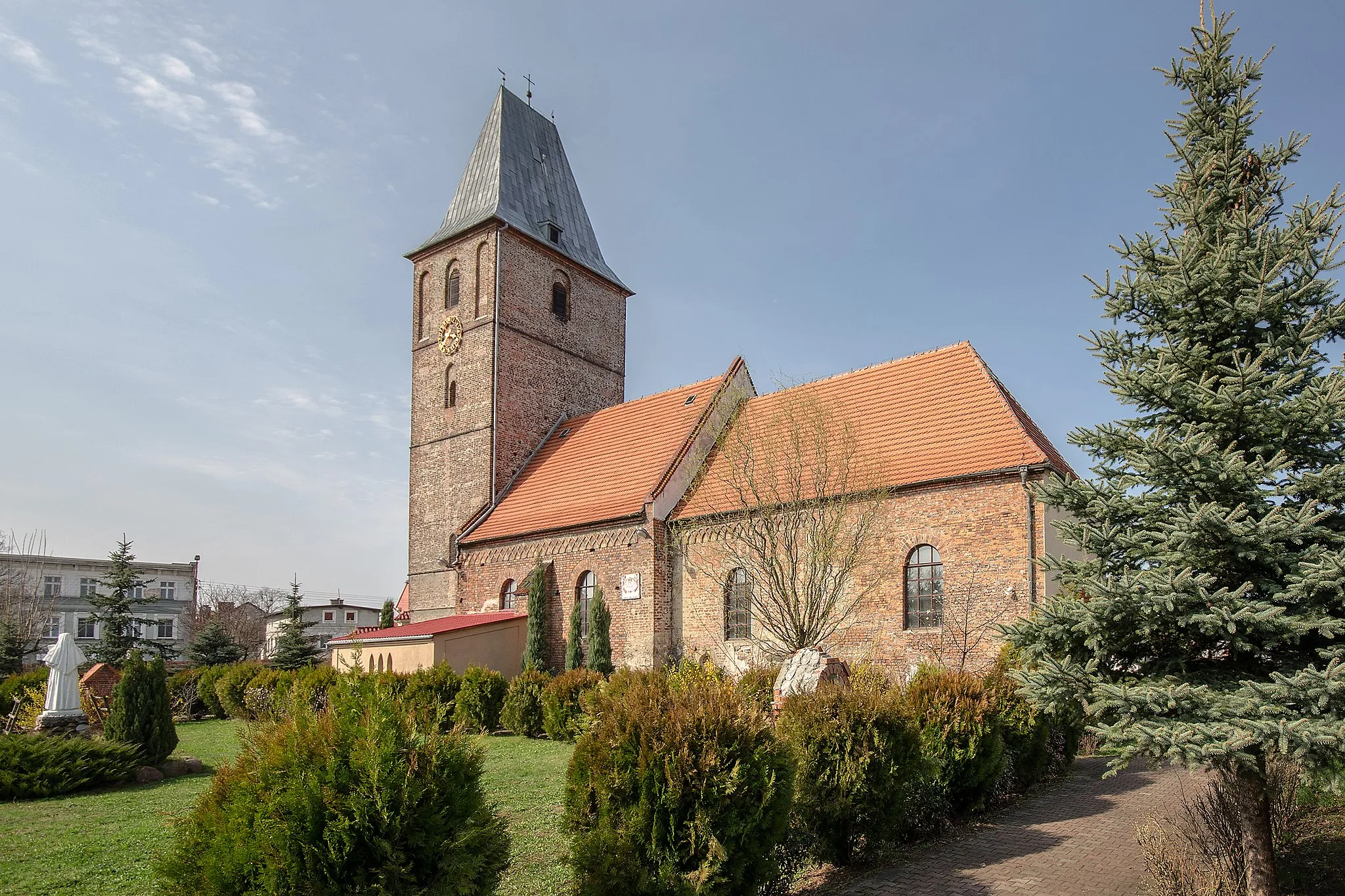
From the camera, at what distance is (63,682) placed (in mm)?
13391

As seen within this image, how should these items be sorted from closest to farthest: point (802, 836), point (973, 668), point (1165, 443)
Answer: point (1165, 443)
point (802, 836)
point (973, 668)

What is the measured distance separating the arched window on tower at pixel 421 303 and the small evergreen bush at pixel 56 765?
18.6 m

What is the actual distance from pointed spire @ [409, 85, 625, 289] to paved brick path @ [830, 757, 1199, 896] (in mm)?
22435

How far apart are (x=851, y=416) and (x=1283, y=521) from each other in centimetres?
1417

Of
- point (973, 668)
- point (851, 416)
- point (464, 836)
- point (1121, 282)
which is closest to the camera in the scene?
point (464, 836)

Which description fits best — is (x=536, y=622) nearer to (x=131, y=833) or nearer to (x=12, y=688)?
(x=12, y=688)

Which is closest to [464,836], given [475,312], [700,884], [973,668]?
[700,884]

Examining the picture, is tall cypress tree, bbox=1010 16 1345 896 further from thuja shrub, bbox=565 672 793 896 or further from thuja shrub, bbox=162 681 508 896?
thuja shrub, bbox=162 681 508 896

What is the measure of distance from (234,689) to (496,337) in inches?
474

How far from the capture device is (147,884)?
22.2 feet

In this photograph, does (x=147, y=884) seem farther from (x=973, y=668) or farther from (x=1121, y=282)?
(x=973, y=668)

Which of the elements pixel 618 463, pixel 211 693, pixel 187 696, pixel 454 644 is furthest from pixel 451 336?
pixel 187 696

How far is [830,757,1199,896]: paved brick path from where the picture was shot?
22.3ft

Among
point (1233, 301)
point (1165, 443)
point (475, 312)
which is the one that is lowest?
point (1165, 443)
